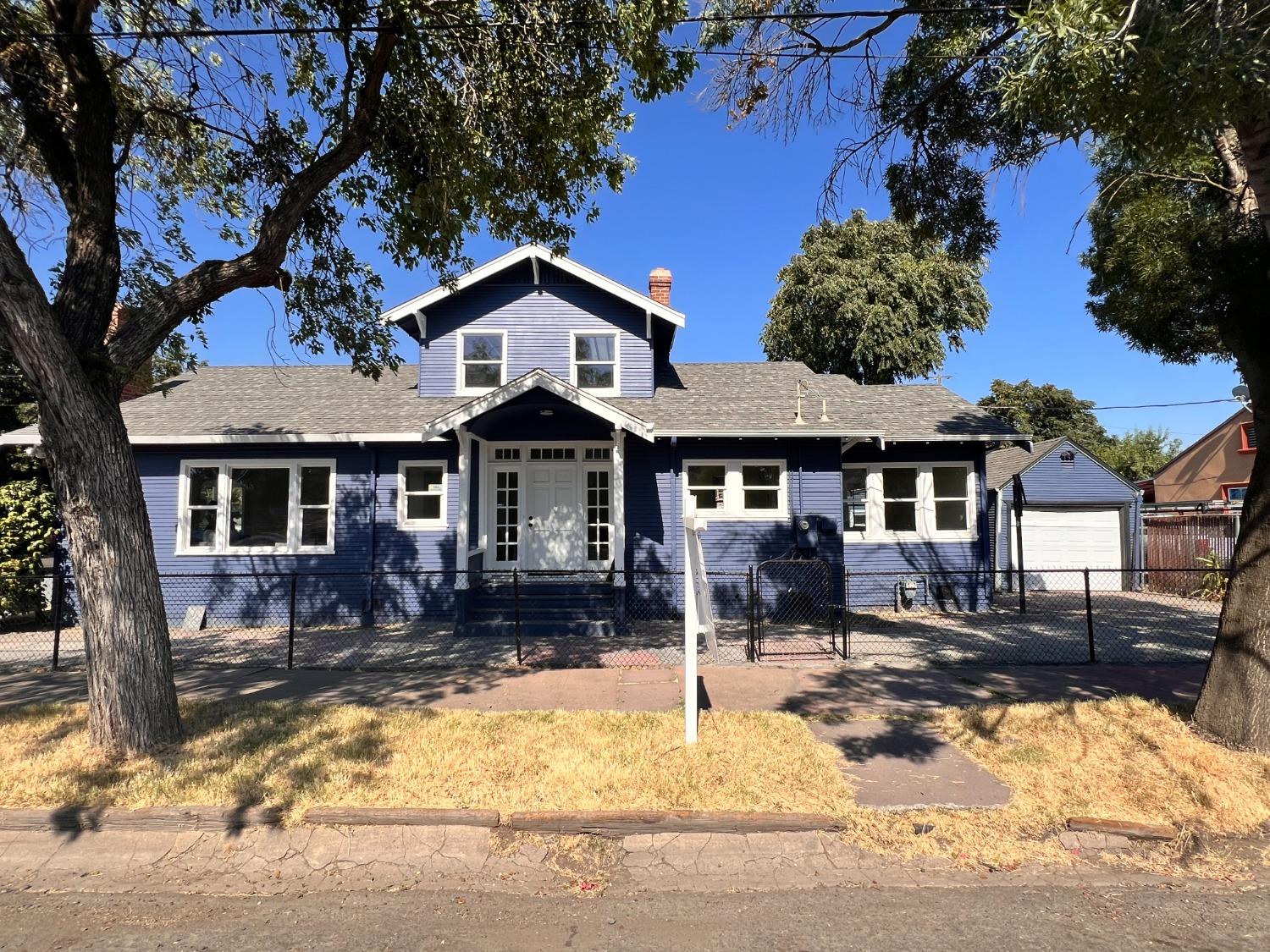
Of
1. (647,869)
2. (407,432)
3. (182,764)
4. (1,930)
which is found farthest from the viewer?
(407,432)

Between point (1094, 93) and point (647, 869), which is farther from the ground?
point (1094, 93)

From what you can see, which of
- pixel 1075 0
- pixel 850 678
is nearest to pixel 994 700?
pixel 850 678

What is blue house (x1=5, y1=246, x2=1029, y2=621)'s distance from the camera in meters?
12.1

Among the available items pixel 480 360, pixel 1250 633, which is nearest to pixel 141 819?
pixel 1250 633

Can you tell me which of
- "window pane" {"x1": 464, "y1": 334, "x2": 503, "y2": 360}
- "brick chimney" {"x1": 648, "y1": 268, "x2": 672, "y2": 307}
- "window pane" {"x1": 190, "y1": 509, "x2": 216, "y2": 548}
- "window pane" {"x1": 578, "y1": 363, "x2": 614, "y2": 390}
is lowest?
"window pane" {"x1": 190, "y1": 509, "x2": 216, "y2": 548}

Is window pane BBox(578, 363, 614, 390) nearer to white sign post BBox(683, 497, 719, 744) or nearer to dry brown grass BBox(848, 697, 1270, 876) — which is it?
white sign post BBox(683, 497, 719, 744)

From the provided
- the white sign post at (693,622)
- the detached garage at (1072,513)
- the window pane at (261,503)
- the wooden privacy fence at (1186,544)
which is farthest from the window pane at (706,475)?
the wooden privacy fence at (1186,544)

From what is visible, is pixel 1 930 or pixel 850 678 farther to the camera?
pixel 850 678

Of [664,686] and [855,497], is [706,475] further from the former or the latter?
[664,686]

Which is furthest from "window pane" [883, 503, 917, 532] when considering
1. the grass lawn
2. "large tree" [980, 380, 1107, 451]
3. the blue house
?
"large tree" [980, 380, 1107, 451]

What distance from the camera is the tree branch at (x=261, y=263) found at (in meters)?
5.49

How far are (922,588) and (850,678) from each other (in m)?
6.23

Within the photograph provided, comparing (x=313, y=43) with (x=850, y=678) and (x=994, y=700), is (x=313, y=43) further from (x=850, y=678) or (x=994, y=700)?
(x=994, y=700)

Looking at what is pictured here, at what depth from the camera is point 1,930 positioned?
134 inches
